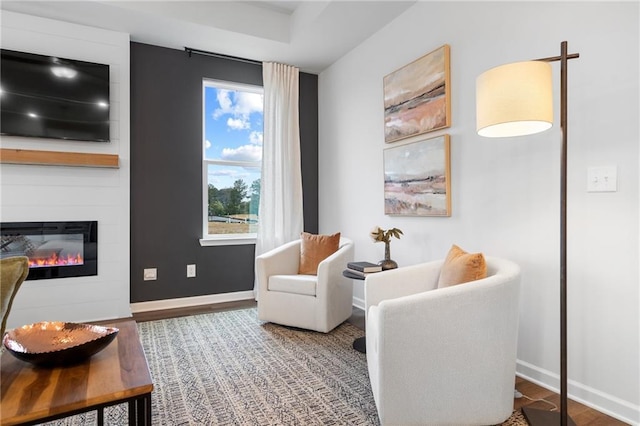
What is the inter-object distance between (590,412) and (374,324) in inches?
45.0

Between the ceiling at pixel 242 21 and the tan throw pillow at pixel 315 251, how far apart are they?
1.91 meters

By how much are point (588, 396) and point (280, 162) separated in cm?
324

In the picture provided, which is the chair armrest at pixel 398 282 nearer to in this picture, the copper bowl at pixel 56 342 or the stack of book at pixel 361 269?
the stack of book at pixel 361 269

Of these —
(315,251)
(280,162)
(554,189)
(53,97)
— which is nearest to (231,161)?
(280,162)

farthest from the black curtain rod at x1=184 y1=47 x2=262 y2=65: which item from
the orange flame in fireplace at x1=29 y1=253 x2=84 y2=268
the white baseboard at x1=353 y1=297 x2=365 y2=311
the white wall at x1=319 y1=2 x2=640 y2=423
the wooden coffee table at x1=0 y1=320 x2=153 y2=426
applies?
the wooden coffee table at x1=0 y1=320 x2=153 y2=426

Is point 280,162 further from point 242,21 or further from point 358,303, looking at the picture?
point 358,303

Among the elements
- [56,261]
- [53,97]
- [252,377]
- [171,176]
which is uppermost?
[53,97]

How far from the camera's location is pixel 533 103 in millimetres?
1558

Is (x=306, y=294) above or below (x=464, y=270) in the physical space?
below

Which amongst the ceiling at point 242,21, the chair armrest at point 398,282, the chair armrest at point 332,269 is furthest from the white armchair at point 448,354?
the ceiling at point 242,21

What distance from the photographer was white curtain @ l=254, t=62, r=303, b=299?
409 cm

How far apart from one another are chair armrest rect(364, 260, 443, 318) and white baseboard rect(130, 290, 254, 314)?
2.33 m

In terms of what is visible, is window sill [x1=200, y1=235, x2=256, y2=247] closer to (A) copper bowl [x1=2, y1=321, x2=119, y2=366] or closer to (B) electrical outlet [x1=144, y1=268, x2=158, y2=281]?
(B) electrical outlet [x1=144, y1=268, x2=158, y2=281]

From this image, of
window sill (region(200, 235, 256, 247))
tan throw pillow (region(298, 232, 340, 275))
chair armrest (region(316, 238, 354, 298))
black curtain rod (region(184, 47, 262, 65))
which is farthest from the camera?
window sill (region(200, 235, 256, 247))
